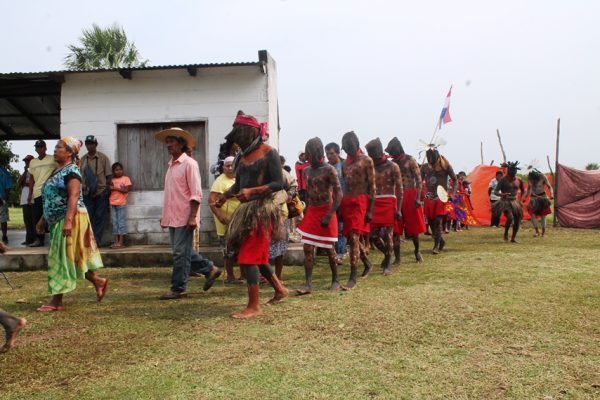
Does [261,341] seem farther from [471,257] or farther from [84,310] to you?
[471,257]

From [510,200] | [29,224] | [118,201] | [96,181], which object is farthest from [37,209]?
[510,200]

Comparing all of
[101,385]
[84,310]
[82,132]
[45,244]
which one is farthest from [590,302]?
[45,244]

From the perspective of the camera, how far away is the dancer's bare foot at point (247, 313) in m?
4.87

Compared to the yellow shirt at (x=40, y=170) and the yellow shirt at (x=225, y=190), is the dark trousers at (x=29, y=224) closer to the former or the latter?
the yellow shirt at (x=40, y=170)

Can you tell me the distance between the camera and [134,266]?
28.9 ft

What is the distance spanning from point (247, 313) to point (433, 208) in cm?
575

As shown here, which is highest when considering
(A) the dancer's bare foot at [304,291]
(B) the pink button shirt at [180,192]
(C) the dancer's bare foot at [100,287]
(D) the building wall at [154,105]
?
(D) the building wall at [154,105]

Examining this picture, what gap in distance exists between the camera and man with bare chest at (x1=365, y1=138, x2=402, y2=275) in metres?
7.69

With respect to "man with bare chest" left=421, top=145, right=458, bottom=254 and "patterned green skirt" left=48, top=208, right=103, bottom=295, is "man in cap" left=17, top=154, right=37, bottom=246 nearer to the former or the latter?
"patterned green skirt" left=48, top=208, right=103, bottom=295

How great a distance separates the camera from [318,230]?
20.1 ft

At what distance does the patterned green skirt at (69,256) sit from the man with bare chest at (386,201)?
3.81 meters

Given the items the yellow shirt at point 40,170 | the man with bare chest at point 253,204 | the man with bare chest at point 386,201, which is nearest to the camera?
the man with bare chest at point 253,204

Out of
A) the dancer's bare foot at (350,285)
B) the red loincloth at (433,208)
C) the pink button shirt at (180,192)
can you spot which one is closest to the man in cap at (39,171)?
the pink button shirt at (180,192)

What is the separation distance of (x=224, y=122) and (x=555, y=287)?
6.17 metres
